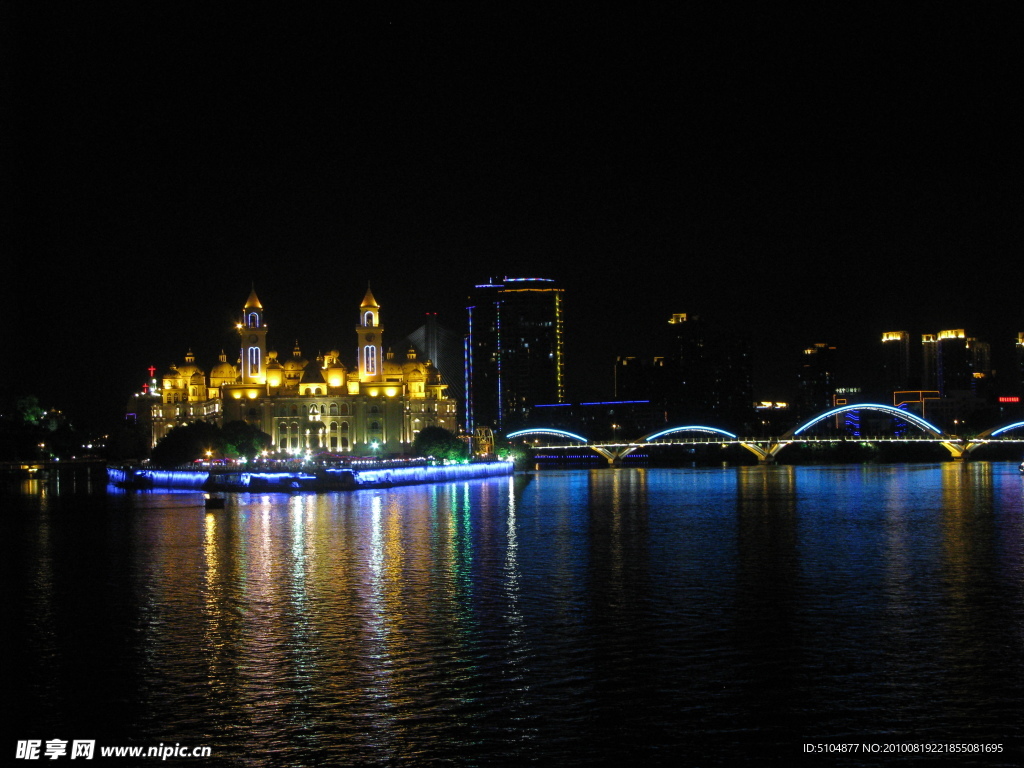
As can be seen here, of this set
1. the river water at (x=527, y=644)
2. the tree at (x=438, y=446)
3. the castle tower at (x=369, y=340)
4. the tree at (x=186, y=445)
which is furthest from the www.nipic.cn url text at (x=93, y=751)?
the castle tower at (x=369, y=340)

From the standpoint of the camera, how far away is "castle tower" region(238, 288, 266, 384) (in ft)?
363

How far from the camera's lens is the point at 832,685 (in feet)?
50.4

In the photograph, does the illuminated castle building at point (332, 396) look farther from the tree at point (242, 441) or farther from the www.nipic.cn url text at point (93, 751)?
the www.nipic.cn url text at point (93, 751)

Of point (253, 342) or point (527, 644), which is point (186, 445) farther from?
point (527, 644)

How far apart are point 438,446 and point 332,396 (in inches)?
720

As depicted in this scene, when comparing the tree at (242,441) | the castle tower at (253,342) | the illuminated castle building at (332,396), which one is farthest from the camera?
the castle tower at (253,342)

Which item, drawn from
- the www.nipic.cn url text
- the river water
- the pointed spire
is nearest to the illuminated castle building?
the pointed spire

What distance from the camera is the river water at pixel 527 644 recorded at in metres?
13.3

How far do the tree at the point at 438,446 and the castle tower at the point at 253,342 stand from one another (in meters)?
23.1

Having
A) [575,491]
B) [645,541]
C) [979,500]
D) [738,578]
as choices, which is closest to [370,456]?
[575,491]

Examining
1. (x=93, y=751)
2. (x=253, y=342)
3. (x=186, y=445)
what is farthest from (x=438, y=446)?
(x=93, y=751)

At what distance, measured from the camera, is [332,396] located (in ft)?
350

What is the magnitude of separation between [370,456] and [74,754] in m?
90.3

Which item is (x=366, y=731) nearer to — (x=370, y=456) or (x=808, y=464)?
(x=370, y=456)
